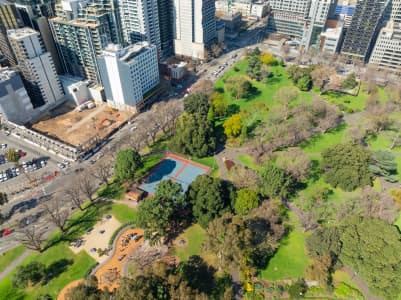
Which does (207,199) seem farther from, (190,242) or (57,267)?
(57,267)

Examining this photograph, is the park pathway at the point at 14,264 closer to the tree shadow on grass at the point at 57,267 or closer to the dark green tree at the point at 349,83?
the tree shadow on grass at the point at 57,267

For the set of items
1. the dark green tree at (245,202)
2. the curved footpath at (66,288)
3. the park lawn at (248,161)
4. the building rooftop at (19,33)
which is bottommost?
the curved footpath at (66,288)

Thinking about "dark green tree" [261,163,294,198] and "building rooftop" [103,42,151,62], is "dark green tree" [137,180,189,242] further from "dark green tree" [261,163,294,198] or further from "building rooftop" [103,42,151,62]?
"building rooftop" [103,42,151,62]

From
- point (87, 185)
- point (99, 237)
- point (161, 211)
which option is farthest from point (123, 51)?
point (99, 237)

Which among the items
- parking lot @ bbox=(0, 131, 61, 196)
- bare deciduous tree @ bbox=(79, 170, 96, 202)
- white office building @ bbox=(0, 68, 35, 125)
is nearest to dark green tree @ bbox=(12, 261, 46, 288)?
bare deciduous tree @ bbox=(79, 170, 96, 202)

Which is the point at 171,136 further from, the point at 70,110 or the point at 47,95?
the point at 47,95

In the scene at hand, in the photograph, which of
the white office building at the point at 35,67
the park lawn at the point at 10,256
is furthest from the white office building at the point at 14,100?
the park lawn at the point at 10,256

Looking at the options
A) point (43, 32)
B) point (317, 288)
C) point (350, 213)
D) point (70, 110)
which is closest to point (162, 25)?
point (43, 32)
